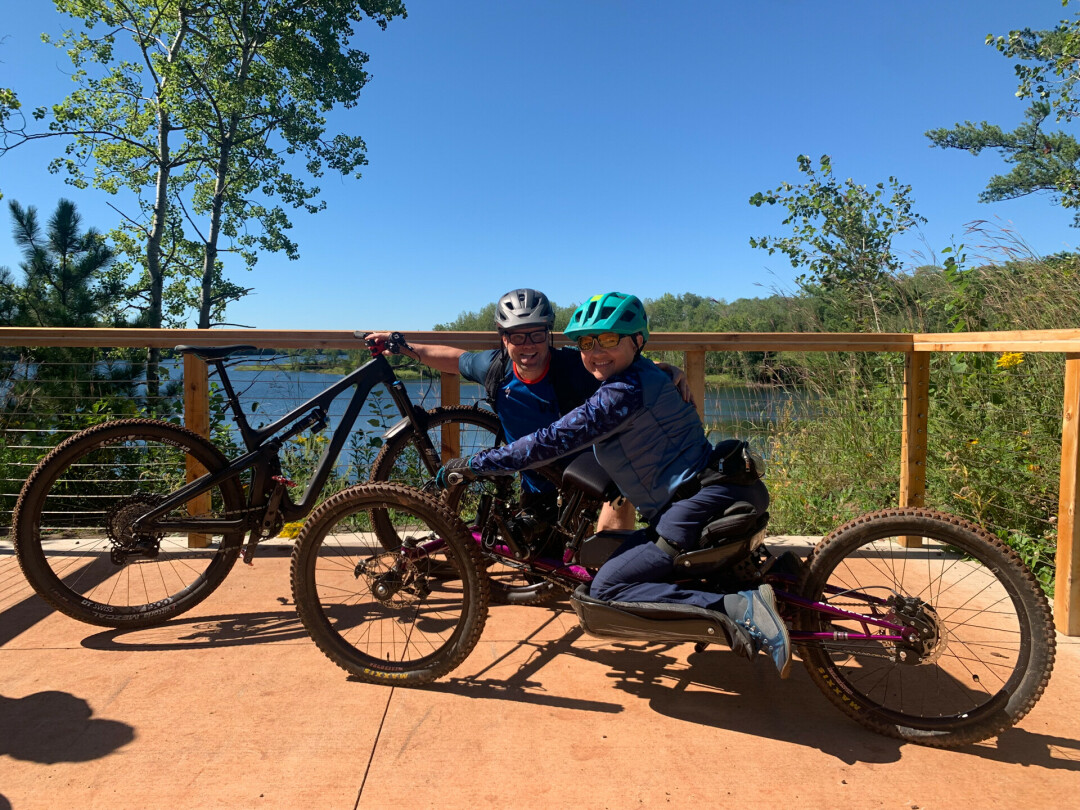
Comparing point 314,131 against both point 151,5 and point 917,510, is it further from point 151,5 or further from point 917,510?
point 917,510

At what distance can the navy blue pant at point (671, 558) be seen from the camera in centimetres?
228

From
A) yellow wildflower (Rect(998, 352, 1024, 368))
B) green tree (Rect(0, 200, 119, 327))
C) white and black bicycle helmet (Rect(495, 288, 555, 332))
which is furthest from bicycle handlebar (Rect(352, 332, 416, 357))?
green tree (Rect(0, 200, 119, 327))

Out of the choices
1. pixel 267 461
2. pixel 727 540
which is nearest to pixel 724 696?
pixel 727 540

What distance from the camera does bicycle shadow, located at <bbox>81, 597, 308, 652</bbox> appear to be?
9.54 feet

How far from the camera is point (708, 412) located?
4.29 m

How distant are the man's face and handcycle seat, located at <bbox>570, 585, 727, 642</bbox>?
0.97 meters

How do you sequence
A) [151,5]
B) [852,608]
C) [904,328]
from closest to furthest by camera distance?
[852,608]
[904,328]
[151,5]

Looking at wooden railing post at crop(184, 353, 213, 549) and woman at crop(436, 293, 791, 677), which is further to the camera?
wooden railing post at crop(184, 353, 213, 549)

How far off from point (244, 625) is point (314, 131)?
21842 mm

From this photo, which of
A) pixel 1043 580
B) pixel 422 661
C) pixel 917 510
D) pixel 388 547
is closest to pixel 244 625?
pixel 388 547

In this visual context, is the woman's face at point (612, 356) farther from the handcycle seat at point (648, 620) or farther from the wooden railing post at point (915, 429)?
the wooden railing post at point (915, 429)

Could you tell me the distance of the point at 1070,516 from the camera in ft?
9.36

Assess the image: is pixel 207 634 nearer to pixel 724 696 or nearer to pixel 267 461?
pixel 267 461

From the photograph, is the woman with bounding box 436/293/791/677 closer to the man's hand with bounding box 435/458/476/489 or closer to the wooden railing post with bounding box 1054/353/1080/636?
the man's hand with bounding box 435/458/476/489
